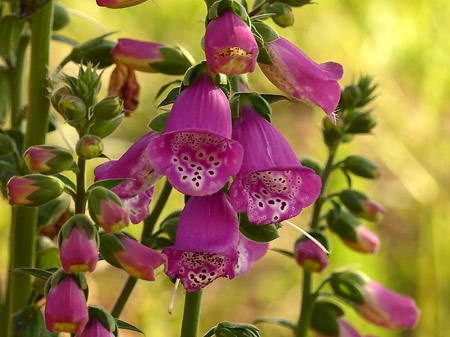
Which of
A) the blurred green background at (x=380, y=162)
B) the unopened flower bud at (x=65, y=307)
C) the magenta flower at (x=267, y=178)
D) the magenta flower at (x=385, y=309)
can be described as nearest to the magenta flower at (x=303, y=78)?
the magenta flower at (x=267, y=178)

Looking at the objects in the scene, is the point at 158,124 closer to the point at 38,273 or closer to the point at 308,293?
the point at 38,273

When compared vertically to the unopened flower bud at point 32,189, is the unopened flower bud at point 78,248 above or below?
below

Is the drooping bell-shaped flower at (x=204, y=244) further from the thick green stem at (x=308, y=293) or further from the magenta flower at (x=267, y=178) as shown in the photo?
the thick green stem at (x=308, y=293)

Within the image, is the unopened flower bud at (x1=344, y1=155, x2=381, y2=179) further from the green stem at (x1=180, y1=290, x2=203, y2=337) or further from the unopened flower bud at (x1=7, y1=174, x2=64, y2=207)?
the unopened flower bud at (x1=7, y1=174, x2=64, y2=207)

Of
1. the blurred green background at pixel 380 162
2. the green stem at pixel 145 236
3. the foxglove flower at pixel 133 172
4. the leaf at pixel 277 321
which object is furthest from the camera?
the blurred green background at pixel 380 162

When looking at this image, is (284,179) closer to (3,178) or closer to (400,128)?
(3,178)

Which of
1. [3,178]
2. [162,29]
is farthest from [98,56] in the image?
[162,29]

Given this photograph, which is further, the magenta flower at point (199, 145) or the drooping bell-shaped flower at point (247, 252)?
the drooping bell-shaped flower at point (247, 252)
